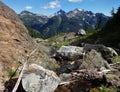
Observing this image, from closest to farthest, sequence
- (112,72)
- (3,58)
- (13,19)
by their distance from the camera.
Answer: (112,72)
(3,58)
(13,19)

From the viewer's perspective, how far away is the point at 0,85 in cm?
1820

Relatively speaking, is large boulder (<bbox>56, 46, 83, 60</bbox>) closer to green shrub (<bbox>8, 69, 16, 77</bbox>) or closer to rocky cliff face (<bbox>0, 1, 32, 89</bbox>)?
rocky cliff face (<bbox>0, 1, 32, 89</bbox>)

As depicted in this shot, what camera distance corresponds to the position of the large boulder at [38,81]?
1684 cm

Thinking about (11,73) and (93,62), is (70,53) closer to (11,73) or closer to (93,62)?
(93,62)

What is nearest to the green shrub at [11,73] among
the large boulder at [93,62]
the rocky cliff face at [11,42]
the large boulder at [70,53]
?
the rocky cliff face at [11,42]

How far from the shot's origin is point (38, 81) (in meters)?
17.2

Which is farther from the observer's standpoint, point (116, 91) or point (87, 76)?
point (87, 76)

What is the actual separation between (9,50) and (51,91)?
7058 millimetres

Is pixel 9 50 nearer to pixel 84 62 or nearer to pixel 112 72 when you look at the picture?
pixel 84 62

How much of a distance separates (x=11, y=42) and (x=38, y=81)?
7738mm

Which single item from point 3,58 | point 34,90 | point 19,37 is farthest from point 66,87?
point 19,37

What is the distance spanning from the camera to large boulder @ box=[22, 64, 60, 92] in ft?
55.3

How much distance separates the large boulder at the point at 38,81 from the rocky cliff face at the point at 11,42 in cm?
290

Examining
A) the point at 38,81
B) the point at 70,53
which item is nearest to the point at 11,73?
the point at 38,81
